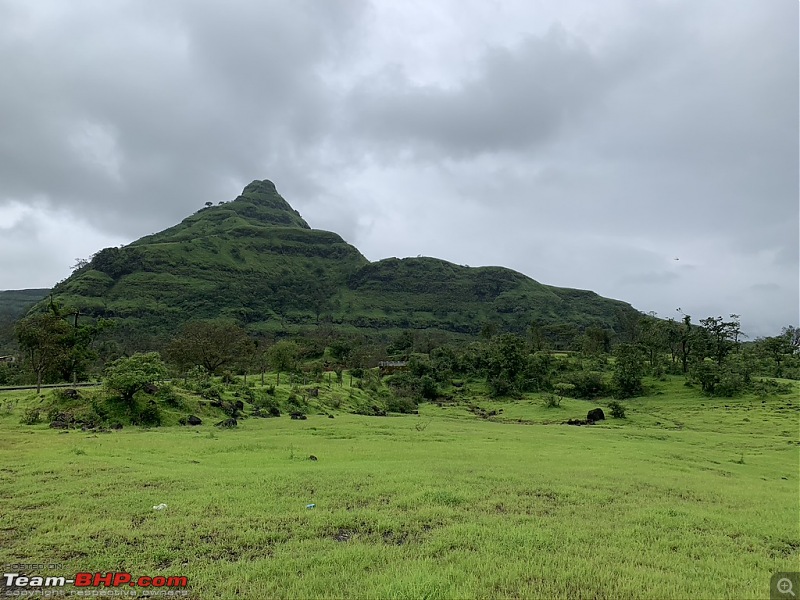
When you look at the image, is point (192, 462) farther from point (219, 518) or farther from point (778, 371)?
point (778, 371)

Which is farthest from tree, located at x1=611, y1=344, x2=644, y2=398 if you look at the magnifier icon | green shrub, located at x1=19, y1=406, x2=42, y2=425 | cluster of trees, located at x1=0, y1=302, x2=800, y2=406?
green shrub, located at x1=19, y1=406, x2=42, y2=425

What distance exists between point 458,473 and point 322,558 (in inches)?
323

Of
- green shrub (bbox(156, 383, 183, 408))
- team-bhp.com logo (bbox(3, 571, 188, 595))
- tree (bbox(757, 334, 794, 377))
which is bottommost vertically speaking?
green shrub (bbox(156, 383, 183, 408))

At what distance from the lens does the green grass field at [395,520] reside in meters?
7.05

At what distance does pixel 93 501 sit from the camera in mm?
10930

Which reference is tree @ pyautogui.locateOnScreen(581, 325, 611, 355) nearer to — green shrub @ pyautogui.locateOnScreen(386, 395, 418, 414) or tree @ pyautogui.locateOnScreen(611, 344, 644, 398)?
tree @ pyautogui.locateOnScreen(611, 344, 644, 398)

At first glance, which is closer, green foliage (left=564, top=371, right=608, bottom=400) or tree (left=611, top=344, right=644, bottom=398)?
tree (left=611, top=344, right=644, bottom=398)

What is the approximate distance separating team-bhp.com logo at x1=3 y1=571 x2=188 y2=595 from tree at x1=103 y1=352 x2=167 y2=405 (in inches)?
1076

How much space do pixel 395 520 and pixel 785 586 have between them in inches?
268

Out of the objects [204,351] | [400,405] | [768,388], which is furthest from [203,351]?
[768,388]

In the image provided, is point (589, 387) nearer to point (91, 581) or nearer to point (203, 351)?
point (203, 351)

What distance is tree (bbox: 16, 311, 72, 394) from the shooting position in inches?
1646

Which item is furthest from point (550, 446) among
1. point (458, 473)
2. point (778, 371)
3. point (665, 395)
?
point (778, 371)

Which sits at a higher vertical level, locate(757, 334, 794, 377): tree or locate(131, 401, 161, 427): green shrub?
locate(757, 334, 794, 377): tree
